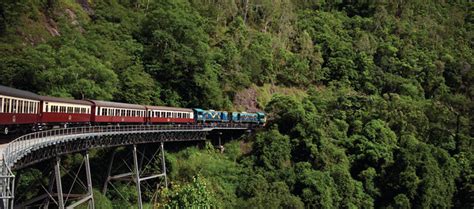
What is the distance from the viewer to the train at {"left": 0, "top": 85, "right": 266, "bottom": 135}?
2747cm

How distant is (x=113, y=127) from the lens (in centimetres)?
4012

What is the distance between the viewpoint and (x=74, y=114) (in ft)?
119

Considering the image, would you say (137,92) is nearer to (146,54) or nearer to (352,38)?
(146,54)

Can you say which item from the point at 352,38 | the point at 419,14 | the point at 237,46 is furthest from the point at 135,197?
the point at 419,14

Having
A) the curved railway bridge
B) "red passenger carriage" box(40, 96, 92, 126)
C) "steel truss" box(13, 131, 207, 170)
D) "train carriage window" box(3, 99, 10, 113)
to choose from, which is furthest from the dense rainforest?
"train carriage window" box(3, 99, 10, 113)

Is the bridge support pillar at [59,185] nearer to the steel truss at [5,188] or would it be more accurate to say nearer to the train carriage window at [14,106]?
the train carriage window at [14,106]

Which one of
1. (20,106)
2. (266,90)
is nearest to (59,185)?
(20,106)

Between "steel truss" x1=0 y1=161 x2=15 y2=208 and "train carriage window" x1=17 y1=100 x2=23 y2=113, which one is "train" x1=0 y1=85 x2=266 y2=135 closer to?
"train carriage window" x1=17 y1=100 x2=23 y2=113

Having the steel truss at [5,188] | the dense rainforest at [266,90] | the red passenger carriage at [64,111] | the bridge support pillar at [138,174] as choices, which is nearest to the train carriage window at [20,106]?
the red passenger carriage at [64,111]

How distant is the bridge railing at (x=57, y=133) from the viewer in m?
20.6

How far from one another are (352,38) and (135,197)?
63907 mm

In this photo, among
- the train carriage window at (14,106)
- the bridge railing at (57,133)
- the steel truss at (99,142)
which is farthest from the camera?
the train carriage window at (14,106)

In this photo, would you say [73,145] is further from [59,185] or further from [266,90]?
[266,90]

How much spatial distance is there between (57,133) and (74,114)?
4.02m
